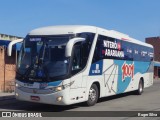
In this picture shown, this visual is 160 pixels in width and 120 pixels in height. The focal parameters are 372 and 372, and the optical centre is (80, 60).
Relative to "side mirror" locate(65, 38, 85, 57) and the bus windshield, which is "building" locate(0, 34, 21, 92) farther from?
"side mirror" locate(65, 38, 85, 57)


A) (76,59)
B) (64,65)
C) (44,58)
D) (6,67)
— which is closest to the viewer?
(64,65)

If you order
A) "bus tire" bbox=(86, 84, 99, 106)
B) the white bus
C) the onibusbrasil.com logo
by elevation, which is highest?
the white bus

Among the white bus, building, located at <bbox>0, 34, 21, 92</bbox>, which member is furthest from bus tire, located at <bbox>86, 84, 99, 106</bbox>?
building, located at <bbox>0, 34, 21, 92</bbox>

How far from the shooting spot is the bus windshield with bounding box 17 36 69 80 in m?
13.0

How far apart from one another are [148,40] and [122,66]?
6469cm

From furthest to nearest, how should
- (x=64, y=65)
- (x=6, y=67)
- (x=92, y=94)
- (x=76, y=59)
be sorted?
1. (x=6, y=67)
2. (x=92, y=94)
3. (x=76, y=59)
4. (x=64, y=65)

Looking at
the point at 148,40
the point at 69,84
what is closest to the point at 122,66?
the point at 69,84

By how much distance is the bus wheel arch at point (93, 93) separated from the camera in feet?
48.2

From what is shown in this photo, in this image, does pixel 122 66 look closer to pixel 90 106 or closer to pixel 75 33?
pixel 90 106

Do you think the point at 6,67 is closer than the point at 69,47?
No

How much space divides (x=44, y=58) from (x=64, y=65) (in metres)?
0.80

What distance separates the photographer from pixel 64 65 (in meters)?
13.0

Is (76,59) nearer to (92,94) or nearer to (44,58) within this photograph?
(44,58)

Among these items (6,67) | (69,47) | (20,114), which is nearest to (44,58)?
(69,47)
